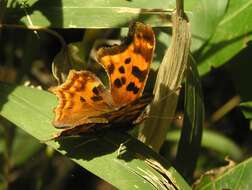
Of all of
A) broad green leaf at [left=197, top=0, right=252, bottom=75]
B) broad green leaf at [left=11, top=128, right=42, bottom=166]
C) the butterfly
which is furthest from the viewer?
broad green leaf at [left=11, top=128, right=42, bottom=166]

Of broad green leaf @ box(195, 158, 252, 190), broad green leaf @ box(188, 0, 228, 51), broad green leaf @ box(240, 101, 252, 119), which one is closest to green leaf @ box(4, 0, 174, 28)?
broad green leaf @ box(188, 0, 228, 51)

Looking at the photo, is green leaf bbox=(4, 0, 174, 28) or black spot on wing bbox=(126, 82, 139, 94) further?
green leaf bbox=(4, 0, 174, 28)

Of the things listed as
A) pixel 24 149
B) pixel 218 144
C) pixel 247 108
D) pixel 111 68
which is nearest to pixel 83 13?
pixel 111 68

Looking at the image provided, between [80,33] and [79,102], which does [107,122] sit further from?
[80,33]

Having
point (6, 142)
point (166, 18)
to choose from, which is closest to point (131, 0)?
point (166, 18)

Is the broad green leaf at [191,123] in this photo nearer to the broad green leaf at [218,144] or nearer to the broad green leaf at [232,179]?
Answer: the broad green leaf at [232,179]

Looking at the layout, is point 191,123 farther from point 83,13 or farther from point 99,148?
point 83,13

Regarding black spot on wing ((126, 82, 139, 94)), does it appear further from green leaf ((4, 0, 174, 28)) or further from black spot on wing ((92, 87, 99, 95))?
green leaf ((4, 0, 174, 28))
